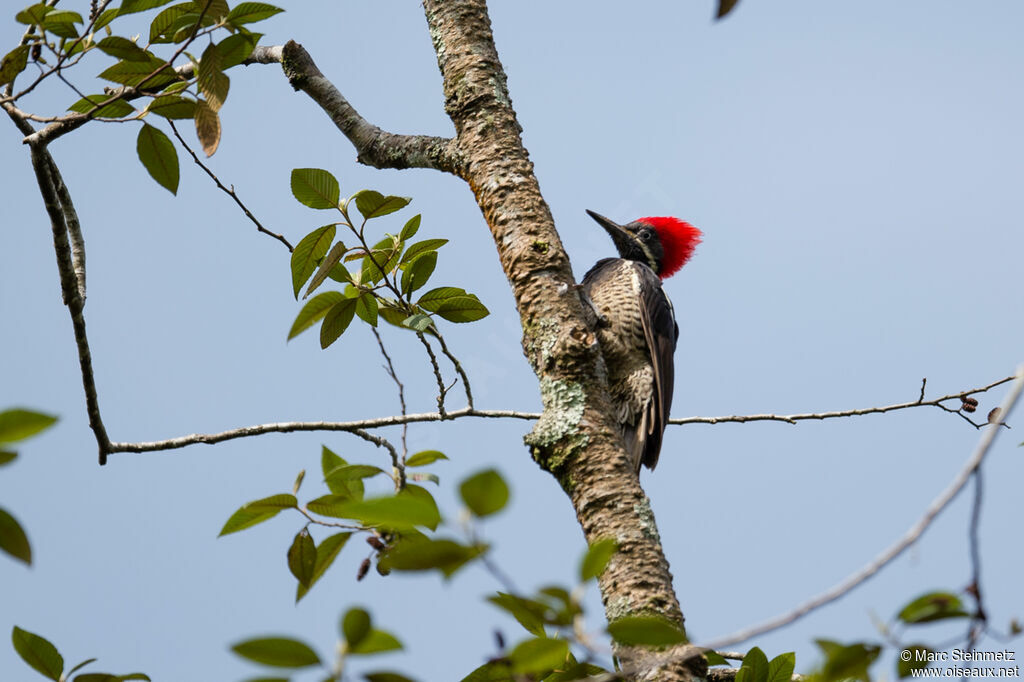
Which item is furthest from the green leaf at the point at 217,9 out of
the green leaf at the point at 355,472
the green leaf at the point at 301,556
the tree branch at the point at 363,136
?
the green leaf at the point at 301,556

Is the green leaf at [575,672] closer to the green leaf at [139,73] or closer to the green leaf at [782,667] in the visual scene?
the green leaf at [782,667]

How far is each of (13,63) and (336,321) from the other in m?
1.12

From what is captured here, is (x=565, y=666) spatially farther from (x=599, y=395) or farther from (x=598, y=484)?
(x=599, y=395)

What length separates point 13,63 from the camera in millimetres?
2215

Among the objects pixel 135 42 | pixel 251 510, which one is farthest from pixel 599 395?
pixel 135 42

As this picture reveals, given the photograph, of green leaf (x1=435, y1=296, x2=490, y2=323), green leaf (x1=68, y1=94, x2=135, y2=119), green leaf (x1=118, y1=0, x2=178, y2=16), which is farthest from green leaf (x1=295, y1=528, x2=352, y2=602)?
green leaf (x1=118, y1=0, x2=178, y2=16)

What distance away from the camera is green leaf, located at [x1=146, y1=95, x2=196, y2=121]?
2236 millimetres

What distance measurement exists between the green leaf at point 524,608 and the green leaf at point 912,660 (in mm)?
552

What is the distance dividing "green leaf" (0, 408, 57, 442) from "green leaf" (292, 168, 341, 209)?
1.62 meters

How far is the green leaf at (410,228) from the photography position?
115 inches

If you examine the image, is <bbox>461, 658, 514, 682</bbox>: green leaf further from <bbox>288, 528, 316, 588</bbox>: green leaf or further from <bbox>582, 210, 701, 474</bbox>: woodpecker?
<bbox>582, 210, 701, 474</bbox>: woodpecker

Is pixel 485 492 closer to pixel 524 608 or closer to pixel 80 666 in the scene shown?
pixel 524 608

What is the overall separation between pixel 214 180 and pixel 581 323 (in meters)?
1.39

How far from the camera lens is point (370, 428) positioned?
2.81 meters
